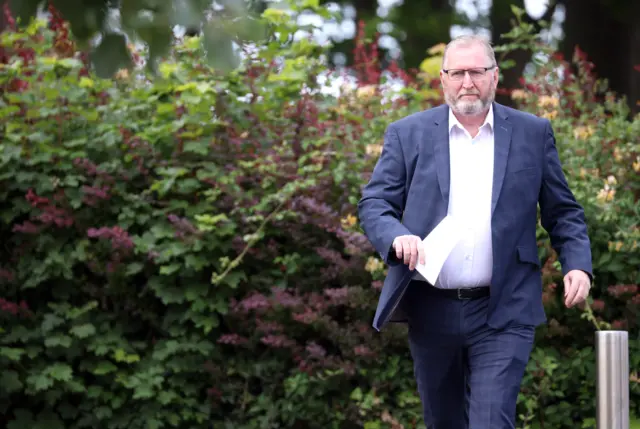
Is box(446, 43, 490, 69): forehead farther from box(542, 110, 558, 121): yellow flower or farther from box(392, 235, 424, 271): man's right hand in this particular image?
box(542, 110, 558, 121): yellow flower

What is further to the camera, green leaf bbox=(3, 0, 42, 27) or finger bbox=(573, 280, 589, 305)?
finger bbox=(573, 280, 589, 305)

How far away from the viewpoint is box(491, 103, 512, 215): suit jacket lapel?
4.41 meters

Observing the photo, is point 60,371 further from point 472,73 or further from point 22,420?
point 472,73

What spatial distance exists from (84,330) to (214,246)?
970 millimetres

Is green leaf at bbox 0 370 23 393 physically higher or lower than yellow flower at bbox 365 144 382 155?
lower

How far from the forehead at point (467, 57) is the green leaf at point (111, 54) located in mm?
1722

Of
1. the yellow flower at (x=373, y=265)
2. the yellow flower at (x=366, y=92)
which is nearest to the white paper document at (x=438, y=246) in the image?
the yellow flower at (x=373, y=265)

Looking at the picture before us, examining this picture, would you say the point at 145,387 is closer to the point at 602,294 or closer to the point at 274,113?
the point at 274,113

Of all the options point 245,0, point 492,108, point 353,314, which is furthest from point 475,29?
point 245,0

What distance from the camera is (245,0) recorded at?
9.77ft

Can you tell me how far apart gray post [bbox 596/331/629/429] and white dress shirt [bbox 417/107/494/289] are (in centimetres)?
54

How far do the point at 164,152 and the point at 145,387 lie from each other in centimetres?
157

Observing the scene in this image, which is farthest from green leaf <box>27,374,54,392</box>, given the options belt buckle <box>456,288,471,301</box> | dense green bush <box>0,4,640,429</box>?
belt buckle <box>456,288,471,301</box>

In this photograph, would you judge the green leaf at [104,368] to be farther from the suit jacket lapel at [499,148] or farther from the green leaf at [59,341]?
the suit jacket lapel at [499,148]
